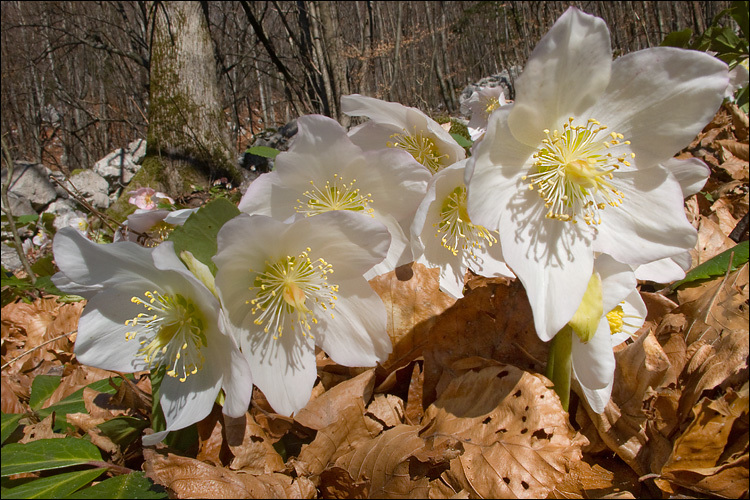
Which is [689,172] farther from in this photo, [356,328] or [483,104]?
[483,104]

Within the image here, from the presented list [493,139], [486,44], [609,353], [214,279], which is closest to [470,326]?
[609,353]

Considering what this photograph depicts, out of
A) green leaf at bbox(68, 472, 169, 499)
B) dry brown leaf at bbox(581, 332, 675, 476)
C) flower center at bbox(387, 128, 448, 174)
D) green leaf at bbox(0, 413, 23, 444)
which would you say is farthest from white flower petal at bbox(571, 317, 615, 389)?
green leaf at bbox(0, 413, 23, 444)

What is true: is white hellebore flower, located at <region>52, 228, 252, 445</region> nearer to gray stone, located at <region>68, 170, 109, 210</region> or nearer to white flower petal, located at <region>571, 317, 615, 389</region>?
white flower petal, located at <region>571, 317, 615, 389</region>

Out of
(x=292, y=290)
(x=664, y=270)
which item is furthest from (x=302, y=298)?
(x=664, y=270)

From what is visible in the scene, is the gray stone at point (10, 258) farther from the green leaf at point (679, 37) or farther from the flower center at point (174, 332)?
the green leaf at point (679, 37)

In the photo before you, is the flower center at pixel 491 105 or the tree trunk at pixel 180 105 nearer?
the flower center at pixel 491 105

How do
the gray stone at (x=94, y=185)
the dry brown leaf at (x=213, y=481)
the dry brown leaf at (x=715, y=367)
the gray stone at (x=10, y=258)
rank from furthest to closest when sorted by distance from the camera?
the gray stone at (x=94, y=185), the gray stone at (x=10, y=258), the dry brown leaf at (x=715, y=367), the dry brown leaf at (x=213, y=481)

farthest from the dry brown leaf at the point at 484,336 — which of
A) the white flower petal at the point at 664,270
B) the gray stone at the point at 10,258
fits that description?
the gray stone at the point at 10,258
